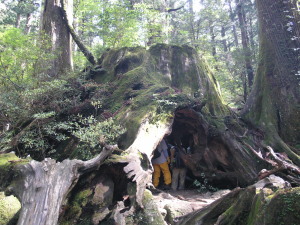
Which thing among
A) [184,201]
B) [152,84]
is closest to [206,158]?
[184,201]

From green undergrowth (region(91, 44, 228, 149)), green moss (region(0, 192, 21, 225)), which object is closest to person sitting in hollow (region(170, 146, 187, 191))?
green undergrowth (region(91, 44, 228, 149))

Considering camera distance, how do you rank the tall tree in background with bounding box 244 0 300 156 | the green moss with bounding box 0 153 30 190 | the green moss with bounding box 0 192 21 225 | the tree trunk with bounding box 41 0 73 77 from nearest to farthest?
the green moss with bounding box 0 192 21 225, the green moss with bounding box 0 153 30 190, the tall tree in background with bounding box 244 0 300 156, the tree trunk with bounding box 41 0 73 77

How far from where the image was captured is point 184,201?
5.75 meters

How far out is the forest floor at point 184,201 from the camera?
5000 millimetres

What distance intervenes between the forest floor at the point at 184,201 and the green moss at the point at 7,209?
2.75 meters

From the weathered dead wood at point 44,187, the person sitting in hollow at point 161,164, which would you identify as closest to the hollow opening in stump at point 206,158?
the person sitting in hollow at point 161,164

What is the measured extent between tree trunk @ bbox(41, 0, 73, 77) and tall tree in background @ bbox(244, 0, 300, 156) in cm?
767

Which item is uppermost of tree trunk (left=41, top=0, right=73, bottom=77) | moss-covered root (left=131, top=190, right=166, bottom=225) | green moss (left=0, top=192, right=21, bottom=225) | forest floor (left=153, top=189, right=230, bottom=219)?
tree trunk (left=41, top=0, right=73, bottom=77)

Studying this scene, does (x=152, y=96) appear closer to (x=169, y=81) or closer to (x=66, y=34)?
(x=169, y=81)

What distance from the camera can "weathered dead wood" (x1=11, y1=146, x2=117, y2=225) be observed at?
10.1 feet

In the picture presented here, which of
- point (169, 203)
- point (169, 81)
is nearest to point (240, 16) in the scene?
point (169, 81)

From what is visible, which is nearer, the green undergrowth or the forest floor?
the forest floor

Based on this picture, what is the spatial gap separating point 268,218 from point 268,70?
6.51m

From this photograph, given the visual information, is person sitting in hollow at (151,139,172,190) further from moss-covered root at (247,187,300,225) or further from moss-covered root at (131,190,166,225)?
moss-covered root at (247,187,300,225)
